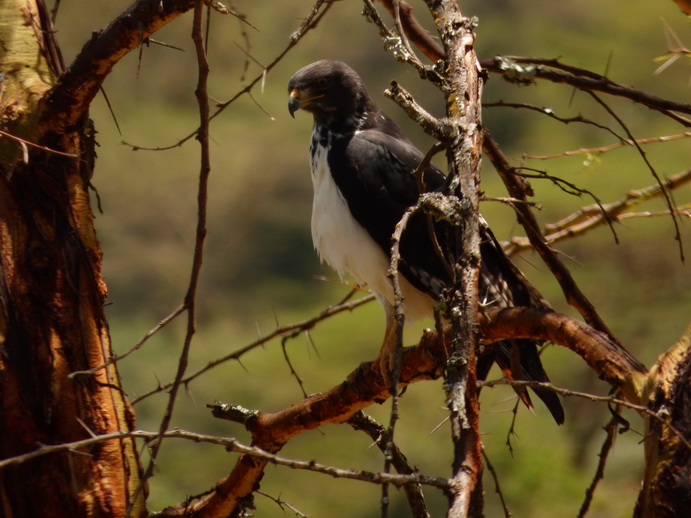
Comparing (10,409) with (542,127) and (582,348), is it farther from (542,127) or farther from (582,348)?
(542,127)

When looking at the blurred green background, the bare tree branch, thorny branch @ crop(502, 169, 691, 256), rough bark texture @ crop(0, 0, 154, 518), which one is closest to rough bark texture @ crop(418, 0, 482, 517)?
the bare tree branch

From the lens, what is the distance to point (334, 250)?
3006mm

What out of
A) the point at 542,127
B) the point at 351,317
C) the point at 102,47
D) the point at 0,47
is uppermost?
the point at 542,127

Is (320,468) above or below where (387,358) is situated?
below

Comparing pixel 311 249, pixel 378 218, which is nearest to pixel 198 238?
pixel 378 218

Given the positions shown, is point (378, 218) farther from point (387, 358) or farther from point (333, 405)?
point (333, 405)

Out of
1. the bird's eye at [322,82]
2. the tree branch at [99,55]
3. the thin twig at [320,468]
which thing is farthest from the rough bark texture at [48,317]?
the bird's eye at [322,82]

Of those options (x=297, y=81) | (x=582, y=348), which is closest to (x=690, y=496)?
(x=582, y=348)

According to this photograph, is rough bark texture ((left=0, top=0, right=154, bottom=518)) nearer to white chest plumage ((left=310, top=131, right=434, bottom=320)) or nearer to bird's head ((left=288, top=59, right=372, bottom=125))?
white chest plumage ((left=310, top=131, right=434, bottom=320))

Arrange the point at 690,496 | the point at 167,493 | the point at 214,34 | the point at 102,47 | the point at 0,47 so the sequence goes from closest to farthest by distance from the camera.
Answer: the point at 690,496
the point at 102,47
the point at 0,47
the point at 167,493
the point at 214,34

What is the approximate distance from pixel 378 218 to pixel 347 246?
15cm

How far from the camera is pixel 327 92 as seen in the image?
3.22 meters

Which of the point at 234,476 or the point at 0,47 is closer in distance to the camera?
the point at 0,47

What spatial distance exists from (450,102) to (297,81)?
173cm
